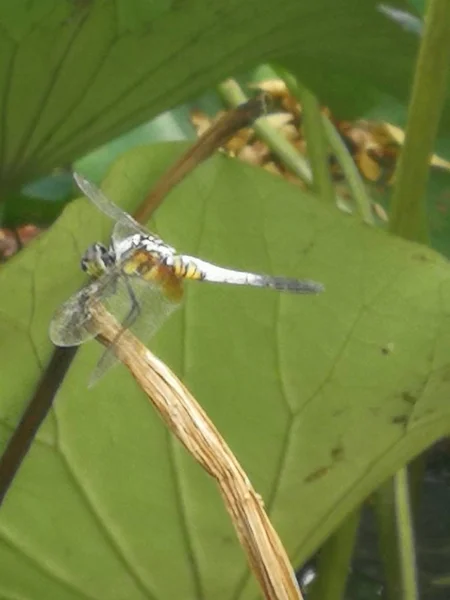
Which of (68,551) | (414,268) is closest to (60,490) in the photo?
(68,551)

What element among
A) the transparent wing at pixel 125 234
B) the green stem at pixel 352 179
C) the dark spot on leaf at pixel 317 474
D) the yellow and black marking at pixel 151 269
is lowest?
the green stem at pixel 352 179

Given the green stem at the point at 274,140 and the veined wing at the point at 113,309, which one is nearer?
the veined wing at the point at 113,309

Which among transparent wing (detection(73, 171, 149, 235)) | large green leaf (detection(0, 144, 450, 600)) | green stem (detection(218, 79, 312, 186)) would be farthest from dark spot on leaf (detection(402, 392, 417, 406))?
green stem (detection(218, 79, 312, 186))

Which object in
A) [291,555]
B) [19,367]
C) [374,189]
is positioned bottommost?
[374,189]

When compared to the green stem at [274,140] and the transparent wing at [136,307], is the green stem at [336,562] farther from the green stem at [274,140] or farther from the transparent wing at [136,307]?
the green stem at [274,140]

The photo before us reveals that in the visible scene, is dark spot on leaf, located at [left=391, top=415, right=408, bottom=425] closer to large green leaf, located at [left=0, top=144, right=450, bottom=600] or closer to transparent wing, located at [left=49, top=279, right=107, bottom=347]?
large green leaf, located at [left=0, top=144, right=450, bottom=600]

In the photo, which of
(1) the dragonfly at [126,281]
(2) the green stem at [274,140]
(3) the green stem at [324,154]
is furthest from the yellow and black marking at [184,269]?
(2) the green stem at [274,140]

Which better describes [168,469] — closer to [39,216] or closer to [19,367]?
[19,367]

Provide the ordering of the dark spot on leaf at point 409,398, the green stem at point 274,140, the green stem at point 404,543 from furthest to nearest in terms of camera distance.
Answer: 1. the green stem at point 274,140
2. the green stem at point 404,543
3. the dark spot on leaf at point 409,398
